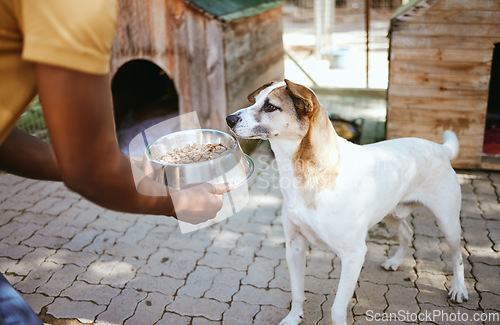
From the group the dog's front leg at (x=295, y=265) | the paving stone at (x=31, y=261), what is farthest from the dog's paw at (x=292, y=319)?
the paving stone at (x=31, y=261)

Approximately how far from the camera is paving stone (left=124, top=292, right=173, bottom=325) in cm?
326

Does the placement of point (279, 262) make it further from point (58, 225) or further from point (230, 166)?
point (58, 225)

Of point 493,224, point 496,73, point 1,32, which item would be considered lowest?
point 493,224

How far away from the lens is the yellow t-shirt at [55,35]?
919 mm

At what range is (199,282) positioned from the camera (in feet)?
12.0

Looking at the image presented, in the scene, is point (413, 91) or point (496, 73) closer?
point (413, 91)

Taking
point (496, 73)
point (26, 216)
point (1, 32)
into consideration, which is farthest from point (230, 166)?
point (496, 73)

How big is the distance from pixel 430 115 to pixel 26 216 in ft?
15.6

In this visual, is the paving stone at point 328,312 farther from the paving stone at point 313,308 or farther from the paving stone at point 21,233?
the paving stone at point 21,233

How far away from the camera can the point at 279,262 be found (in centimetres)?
387

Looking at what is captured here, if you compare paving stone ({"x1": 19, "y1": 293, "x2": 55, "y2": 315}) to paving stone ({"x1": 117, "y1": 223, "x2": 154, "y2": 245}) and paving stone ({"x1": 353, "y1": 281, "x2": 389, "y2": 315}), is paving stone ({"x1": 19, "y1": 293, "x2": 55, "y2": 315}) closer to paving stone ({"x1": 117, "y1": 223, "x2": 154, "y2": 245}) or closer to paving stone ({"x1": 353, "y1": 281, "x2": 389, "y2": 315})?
paving stone ({"x1": 117, "y1": 223, "x2": 154, "y2": 245})

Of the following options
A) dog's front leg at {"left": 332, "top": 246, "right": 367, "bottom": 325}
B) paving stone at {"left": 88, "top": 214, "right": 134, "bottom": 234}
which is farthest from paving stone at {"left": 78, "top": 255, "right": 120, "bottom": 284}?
dog's front leg at {"left": 332, "top": 246, "right": 367, "bottom": 325}

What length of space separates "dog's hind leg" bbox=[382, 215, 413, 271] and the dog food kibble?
156 centimetres

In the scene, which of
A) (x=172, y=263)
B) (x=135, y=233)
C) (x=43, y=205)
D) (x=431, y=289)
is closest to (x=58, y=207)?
(x=43, y=205)
